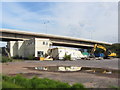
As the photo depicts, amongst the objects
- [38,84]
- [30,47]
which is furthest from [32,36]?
[38,84]

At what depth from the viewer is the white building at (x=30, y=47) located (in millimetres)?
51125

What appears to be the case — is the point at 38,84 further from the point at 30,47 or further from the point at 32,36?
the point at 32,36

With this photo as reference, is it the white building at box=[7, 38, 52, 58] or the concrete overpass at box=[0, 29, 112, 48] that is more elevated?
the concrete overpass at box=[0, 29, 112, 48]

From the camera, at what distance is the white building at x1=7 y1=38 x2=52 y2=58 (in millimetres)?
51125

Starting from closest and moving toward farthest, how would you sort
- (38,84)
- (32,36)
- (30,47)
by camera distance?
(38,84) < (30,47) < (32,36)

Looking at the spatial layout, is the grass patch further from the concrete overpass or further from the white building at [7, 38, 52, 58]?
the concrete overpass

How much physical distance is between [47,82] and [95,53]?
53.7 meters

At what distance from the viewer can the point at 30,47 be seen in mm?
53375

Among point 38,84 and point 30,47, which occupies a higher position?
point 30,47

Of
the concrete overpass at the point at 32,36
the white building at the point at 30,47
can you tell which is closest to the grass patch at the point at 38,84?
the white building at the point at 30,47

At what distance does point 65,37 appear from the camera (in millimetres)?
65562

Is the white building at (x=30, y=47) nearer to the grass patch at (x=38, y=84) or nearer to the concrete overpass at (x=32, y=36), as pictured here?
the concrete overpass at (x=32, y=36)

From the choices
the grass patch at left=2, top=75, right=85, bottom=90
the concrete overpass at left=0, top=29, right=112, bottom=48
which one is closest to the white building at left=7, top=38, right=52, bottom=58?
the concrete overpass at left=0, top=29, right=112, bottom=48

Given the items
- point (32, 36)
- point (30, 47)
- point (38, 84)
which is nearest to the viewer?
point (38, 84)
